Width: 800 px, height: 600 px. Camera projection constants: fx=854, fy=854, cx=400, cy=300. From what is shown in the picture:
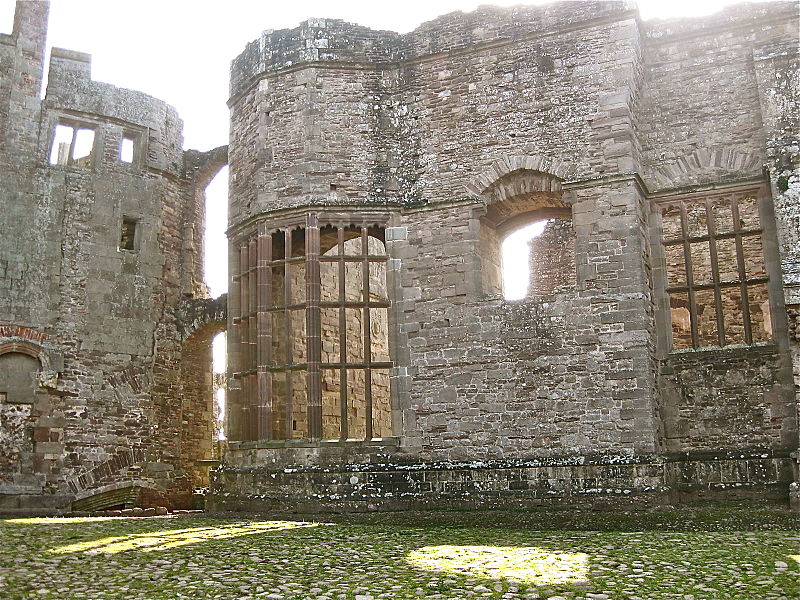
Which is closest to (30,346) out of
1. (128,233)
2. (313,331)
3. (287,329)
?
(128,233)

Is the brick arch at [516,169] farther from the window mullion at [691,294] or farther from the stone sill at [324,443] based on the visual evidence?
the stone sill at [324,443]

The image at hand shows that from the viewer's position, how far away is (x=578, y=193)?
1227cm

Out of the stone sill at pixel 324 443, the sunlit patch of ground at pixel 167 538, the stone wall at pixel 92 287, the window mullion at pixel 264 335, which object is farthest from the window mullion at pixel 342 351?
the stone wall at pixel 92 287

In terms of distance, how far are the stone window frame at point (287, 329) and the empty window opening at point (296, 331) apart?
0.01 meters

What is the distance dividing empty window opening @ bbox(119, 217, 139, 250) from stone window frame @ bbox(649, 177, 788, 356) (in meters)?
9.09

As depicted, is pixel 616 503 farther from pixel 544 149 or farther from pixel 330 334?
pixel 330 334

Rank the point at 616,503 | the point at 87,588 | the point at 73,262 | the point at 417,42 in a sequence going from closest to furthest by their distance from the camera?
1. the point at 87,588
2. the point at 616,503
3. the point at 417,42
4. the point at 73,262

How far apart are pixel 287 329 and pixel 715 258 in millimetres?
6339

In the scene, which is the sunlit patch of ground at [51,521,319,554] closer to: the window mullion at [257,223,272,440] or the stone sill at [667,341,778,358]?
the window mullion at [257,223,272,440]

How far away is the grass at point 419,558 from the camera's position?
5.60m

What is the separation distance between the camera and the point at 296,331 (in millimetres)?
14406

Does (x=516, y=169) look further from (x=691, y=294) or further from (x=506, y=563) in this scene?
(x=506, y=563)

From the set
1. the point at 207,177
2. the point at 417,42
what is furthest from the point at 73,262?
the point at 417,42

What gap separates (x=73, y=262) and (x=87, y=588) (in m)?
9.99
